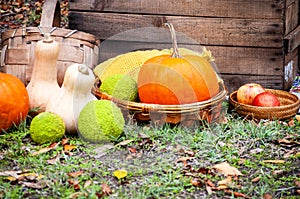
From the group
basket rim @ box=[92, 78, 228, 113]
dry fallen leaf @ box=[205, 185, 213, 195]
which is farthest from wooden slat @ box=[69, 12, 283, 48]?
dry fallen leaf @ box=[205, 185, 213, 195]

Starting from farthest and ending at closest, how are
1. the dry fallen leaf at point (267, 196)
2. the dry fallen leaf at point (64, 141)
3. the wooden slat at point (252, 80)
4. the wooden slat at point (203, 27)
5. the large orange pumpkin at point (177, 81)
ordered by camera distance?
the wooden slat at point (252, 80), the wooden slat at point (203, 27), the large orange pumpkin at point (177, 81), the dry fallen leaf at point (64, 141), the dry fallen leaf at point (267, 196)

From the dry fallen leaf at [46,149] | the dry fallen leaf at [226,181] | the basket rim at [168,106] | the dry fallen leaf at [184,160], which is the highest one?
the basket rim at [168,106]

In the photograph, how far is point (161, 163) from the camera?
Result: 3.02m

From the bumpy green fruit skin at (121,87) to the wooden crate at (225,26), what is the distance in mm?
804

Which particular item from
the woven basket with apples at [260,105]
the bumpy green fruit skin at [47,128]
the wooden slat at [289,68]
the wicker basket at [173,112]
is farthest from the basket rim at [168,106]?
the wooden slat at [289,68]

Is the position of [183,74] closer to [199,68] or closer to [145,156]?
[199,68]

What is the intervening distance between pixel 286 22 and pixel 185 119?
57.6 inches

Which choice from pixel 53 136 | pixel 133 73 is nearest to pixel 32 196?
pixel 53 136

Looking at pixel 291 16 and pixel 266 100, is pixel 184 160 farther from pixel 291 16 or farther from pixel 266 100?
pixel 291 16

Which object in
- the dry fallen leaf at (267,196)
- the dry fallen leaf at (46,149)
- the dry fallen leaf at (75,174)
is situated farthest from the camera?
the dry fallen leaf at (46,149)

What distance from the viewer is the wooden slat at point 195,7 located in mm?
4168

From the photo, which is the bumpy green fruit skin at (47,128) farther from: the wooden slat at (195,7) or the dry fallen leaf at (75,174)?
the wooden slat at (195,7)

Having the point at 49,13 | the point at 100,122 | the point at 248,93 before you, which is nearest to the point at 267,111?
the point at 248,93

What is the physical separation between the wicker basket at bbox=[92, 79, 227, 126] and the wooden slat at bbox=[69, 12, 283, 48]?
880mm
